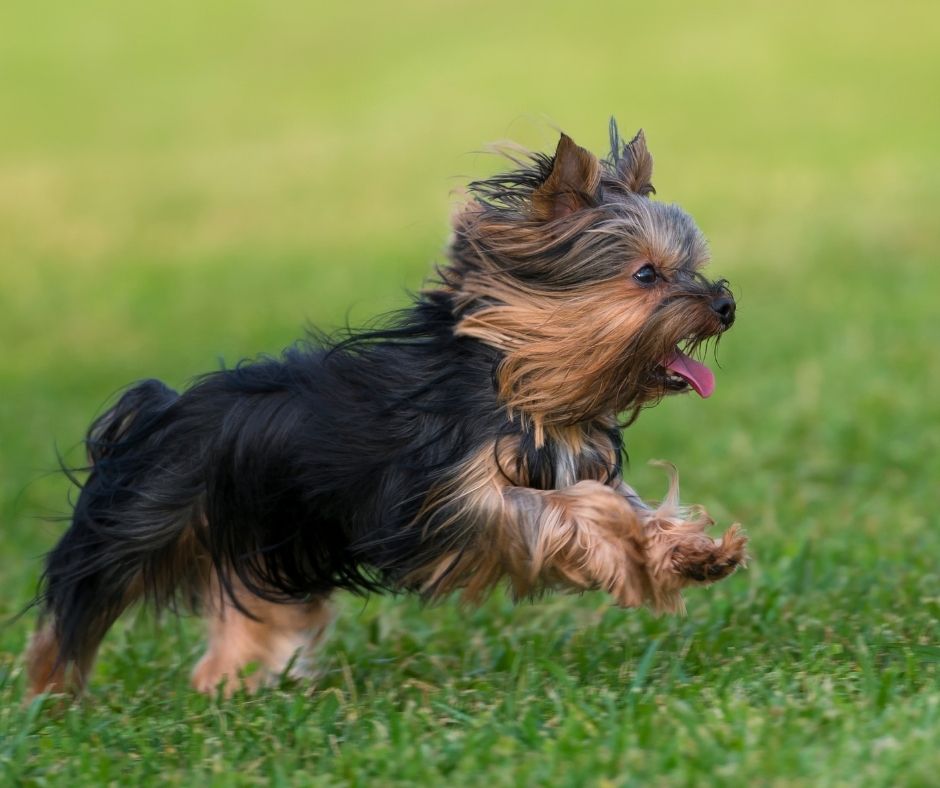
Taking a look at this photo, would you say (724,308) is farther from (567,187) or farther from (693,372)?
(567,187)

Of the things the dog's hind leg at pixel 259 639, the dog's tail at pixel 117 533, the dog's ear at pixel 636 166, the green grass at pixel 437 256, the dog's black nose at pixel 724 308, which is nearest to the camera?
the green grass at pixel 437 256

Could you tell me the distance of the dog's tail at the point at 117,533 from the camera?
500 centimetres

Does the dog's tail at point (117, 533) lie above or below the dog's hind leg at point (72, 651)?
above

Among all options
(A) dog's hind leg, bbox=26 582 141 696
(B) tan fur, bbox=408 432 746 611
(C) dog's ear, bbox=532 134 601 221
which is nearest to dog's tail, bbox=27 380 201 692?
(A) dog's hind leg, bbox=26 582 141 696

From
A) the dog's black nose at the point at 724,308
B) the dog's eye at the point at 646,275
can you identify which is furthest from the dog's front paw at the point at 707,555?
the dog's eye at the point at 646,275

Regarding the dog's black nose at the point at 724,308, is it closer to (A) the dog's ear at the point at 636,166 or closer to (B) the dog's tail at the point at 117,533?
(A) the dog's ear at the point at 636,166

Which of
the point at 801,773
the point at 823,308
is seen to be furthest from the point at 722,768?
the point at 823,308

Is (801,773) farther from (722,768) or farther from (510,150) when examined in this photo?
(510,150)

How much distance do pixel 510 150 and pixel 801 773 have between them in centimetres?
215

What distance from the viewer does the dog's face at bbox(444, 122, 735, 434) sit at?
14.9ft

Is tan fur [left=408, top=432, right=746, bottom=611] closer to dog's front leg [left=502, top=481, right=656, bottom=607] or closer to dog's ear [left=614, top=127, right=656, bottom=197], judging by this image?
dog's front leg [left=502, top=481, right=656, bottom=607]

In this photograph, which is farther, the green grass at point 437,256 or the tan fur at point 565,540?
the tan fur at point 565,540

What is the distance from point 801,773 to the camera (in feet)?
11.6

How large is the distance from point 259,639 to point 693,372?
1881 mm
